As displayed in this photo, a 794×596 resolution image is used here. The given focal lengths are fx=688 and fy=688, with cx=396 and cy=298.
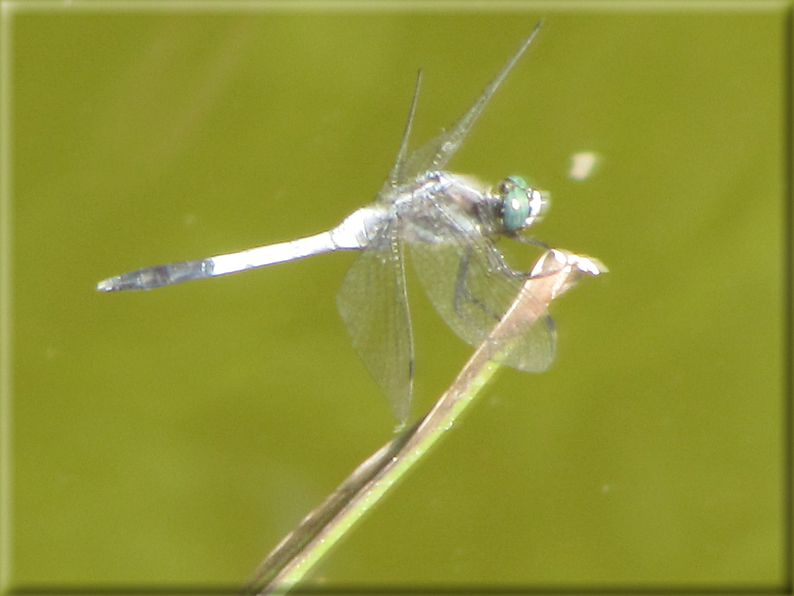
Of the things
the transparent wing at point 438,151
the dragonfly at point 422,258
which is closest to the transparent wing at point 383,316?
the dragonfly at point 422,258

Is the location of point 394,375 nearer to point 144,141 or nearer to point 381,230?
point 381,230

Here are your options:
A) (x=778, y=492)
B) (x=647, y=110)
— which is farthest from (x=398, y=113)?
(x=778, y=492)

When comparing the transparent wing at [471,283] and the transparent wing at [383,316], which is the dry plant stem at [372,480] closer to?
the transparent wing at [471,283]

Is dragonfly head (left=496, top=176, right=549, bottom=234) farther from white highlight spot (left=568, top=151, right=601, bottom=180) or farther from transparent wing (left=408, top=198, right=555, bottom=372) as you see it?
white highlight spot (left=568, top=151, right=601, bottom=180)

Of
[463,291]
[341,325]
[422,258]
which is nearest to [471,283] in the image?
[463,291]

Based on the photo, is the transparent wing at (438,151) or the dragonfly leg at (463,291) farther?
the transparent wing at (438,151)

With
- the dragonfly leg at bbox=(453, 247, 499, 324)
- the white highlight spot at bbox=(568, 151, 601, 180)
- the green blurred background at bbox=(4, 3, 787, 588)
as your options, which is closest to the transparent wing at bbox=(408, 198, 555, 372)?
the dragonfly leg at bbox=(453, 247, 499, 324)

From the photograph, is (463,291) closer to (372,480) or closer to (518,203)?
(518,203)

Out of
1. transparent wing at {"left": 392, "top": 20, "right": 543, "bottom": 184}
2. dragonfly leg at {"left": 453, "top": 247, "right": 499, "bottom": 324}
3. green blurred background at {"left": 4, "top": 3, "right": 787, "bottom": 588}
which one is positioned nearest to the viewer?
dragonfly leg at {"left": 453, "top": 247, "right": 499, "bottom": 324}
